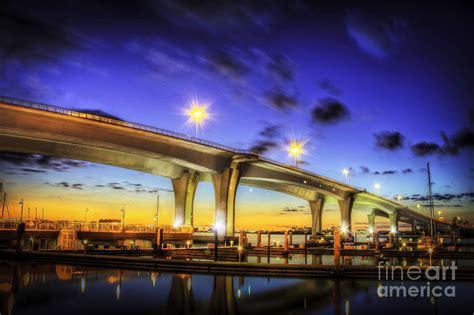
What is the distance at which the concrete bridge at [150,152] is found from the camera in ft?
156

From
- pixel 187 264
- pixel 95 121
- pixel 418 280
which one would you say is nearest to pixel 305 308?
pixel 418 280

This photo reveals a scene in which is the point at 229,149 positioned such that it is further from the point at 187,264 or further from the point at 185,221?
the point at 187,264

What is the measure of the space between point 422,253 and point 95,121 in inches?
1905

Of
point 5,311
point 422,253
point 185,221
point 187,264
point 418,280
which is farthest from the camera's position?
point 185,221

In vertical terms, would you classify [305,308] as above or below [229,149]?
below

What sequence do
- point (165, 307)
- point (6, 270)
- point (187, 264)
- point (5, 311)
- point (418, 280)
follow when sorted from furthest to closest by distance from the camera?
1. point (187, 264)
2. point (6, 270)
3. point (418, 280)
4. point (165, 307)
5. point (5, 311)

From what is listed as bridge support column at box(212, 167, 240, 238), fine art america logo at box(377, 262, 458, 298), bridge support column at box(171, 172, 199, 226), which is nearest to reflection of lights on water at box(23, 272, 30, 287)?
fine art america logo at box(377, 262, 458, 298)

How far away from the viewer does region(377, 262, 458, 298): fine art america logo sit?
22.0 meters

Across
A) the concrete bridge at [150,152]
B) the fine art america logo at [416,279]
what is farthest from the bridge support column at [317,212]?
the fine art america logo at [416,279]

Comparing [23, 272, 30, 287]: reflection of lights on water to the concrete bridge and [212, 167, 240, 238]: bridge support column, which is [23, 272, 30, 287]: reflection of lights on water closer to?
the concrete bridge

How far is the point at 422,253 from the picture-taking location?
56.9m

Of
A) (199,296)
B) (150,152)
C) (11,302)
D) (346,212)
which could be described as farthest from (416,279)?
(346,212)

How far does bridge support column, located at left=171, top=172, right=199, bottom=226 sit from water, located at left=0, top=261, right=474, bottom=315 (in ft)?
163

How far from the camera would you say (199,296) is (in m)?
20.8
